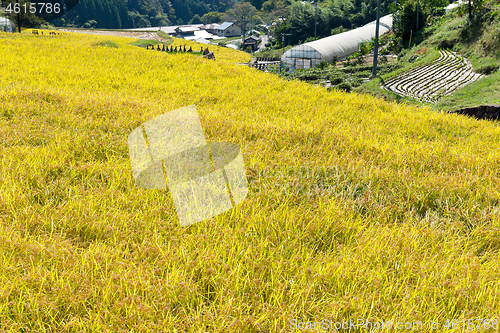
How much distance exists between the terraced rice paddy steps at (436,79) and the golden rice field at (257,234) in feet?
39.9

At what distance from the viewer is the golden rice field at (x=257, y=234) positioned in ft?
4.98

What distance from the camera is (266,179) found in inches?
111

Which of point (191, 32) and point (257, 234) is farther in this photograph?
point (191, 32)

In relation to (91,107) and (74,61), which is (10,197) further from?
(74,61)

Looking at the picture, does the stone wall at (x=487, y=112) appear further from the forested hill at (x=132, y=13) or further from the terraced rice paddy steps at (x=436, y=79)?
the forested hill at (x=132, y=13)

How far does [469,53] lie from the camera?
21.0m

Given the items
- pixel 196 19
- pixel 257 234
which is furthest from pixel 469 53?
pixel 196 19

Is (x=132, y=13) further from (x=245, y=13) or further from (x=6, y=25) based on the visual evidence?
(x=6, y=25)

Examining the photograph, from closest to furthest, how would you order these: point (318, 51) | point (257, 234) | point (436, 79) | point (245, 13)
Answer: point (257, 234) < point (436, 79) < point (318, 51) < point (245, 13)

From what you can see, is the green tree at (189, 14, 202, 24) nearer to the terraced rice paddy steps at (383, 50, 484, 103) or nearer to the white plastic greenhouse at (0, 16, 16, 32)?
the white plastic greenhouse at (0, 16, 16, 32)

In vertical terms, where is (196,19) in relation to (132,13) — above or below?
below

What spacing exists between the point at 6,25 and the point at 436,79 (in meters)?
34.7

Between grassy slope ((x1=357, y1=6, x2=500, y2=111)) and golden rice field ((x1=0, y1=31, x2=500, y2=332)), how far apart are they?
31.3 feet

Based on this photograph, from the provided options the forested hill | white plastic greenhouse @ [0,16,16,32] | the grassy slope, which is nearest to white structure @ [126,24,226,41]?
the forested hill
